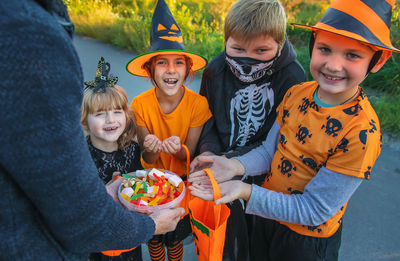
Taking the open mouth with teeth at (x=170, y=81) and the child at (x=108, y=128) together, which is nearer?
the child at (x=108, y=128)

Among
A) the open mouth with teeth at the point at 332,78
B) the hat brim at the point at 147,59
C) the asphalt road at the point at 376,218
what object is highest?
the open mouth with teeth at the point at 332,78

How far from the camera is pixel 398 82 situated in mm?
4578

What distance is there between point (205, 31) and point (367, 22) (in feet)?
19.9

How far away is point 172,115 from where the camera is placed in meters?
2.13

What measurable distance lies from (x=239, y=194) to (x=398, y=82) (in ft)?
15.0

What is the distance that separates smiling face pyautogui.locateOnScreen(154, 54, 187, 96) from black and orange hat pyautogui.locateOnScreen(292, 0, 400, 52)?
45.8 inches

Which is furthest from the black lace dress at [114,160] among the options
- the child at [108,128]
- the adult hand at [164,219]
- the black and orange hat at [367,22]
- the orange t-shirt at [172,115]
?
the black and orange hat at [367,22]

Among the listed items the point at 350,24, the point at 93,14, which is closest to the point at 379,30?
the point at 350,24

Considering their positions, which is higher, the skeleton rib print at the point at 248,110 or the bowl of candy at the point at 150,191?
the skeleton rib print at the point at 248,110

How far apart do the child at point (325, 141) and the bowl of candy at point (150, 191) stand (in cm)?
16

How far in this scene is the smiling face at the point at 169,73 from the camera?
208 cm

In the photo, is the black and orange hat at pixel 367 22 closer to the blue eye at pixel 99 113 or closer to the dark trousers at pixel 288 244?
the dark trousers at pixel 288 244

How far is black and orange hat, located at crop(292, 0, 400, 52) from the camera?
1.14m

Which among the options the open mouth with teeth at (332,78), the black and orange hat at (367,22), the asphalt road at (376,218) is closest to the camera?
the black and orange hat at (367,22)
